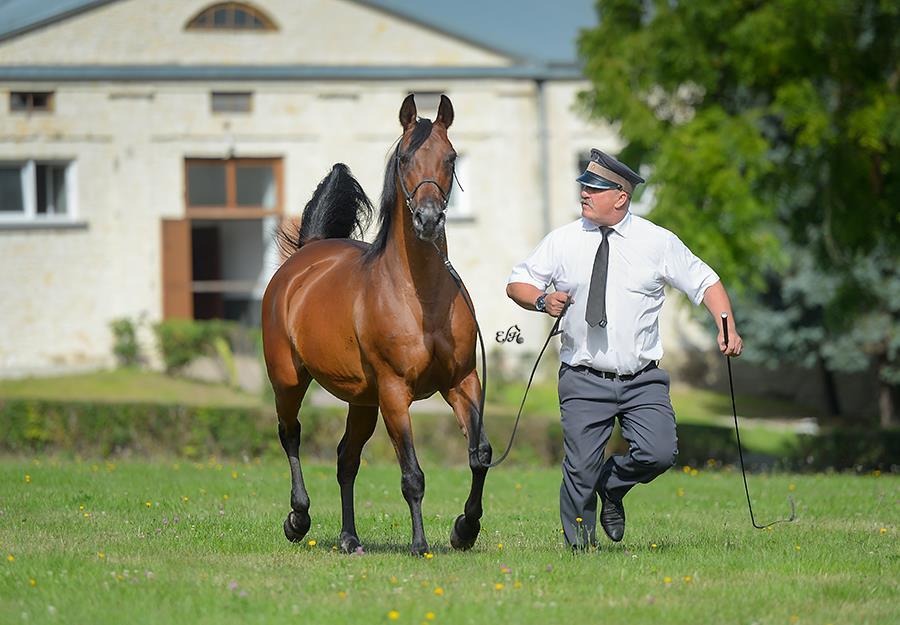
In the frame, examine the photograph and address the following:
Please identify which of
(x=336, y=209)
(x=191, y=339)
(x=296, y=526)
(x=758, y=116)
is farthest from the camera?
(x=191, y=339)

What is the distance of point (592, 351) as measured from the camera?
304 inches

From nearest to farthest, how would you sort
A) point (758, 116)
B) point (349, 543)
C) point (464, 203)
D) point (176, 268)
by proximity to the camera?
point (349, 543)
point (758, 116)
point (176, 268)
point (464, 203)

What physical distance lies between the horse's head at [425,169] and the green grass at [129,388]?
59.8ft

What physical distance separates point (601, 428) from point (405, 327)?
131 centimetres

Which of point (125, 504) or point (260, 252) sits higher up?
point (260, 252)

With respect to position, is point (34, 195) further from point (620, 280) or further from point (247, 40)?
point (620, 280)

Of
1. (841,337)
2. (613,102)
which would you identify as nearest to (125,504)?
(613,102)

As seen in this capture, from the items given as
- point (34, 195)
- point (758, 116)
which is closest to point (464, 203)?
point (34, 195)

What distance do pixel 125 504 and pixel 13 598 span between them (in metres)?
4.01

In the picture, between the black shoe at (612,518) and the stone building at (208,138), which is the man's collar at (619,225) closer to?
the black shoe at (612,518)

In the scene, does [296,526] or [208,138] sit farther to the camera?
[208,138]

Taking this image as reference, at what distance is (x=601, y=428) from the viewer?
25.5 feet

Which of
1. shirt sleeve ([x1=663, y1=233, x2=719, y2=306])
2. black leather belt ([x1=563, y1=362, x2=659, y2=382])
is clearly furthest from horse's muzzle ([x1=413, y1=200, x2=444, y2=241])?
shirt sleeve ([x1=663, y1=233, x2=719, y2=306])

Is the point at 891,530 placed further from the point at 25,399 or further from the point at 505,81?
the point at 505,81
